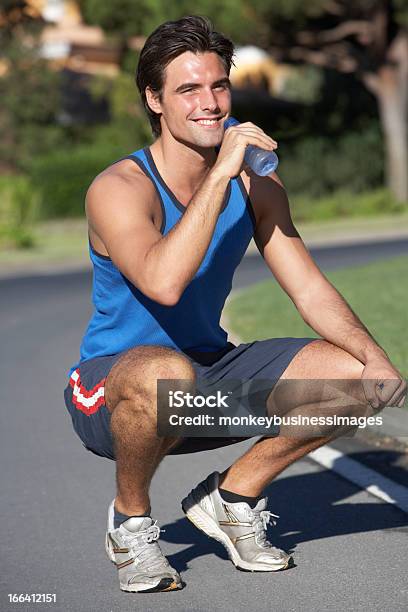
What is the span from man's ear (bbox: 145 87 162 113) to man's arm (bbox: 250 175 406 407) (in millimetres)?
420

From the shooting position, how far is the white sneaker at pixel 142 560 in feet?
15.2

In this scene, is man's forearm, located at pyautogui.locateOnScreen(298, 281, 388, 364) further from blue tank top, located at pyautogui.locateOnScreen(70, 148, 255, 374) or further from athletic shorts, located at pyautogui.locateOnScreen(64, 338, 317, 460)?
blue tank top, located at pyautogui.locateOnScreen(70, 148, 255, 374)

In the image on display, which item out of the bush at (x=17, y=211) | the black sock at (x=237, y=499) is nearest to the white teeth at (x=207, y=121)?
the black sock at (x=237, y=499)

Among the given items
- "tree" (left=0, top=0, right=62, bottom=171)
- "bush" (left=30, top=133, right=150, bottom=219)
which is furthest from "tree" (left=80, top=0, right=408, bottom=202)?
"bush" (left=30, top=133, right=150, bottom=219)

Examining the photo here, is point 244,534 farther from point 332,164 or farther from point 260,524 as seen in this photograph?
point 332,164

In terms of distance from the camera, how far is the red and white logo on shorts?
4.62 metres

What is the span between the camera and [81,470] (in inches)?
271

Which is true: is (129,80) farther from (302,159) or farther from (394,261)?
(394,261)

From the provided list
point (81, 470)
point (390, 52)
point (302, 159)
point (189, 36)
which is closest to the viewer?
point (189, 36)

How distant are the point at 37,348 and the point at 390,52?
21.2 metres

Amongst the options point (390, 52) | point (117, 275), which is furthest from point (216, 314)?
point (390, 52)

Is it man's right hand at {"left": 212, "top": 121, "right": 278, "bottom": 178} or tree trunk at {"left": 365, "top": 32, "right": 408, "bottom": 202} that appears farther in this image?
tree trunk at {"left": 365, "top": 32, "right": 408, "bottom": 202}

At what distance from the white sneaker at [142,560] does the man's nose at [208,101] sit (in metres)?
1.41

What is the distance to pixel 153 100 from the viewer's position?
476 cm
